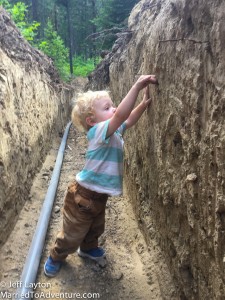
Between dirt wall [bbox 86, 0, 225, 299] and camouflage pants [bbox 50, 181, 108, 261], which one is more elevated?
dirt wall [bbox 86, 0, 225, 299]

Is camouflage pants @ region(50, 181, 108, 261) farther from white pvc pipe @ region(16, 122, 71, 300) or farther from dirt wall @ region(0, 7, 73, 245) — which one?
dirt wall @ region(0, 7, 73, 245)

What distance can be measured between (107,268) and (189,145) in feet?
5.64

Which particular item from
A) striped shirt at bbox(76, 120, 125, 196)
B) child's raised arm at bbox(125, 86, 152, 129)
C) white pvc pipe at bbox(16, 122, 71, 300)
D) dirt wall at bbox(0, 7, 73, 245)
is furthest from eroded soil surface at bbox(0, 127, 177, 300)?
child's raised arm at bbox(125, 86, 152, 129)

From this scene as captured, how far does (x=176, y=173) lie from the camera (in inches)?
89.7

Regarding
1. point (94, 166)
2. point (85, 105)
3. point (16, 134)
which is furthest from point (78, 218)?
point (16, 134)

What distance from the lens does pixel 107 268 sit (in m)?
3.10

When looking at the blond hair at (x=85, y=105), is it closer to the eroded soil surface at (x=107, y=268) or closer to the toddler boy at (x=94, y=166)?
the toddler boy at (x=94, y=166)

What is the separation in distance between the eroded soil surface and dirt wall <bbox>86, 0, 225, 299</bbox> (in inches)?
10.2

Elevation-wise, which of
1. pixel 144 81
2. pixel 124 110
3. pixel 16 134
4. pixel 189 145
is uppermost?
pixel 144 81

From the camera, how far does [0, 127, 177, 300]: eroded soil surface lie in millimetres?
2762

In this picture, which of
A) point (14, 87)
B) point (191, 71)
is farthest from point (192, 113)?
point (14, 87)

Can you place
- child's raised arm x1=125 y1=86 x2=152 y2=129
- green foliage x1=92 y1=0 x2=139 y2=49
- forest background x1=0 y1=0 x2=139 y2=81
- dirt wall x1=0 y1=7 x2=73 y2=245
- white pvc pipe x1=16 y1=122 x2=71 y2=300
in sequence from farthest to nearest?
forest background x1=0 y1=0 x2=139 y2=81
green foliage x1=92 y1=0 x2=139 y2=49
dirt wall x1=0 y1=7 x2=73 y2=245
child's raised arm x1=125 y1=86 x2=152 y2=129
white pvc pipe x1=16 y1=122 x2=71 y2=300

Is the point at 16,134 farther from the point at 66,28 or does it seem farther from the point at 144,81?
the point at 66,28

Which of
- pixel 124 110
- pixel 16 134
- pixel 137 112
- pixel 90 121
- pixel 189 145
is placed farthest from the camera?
pixel 16 134
